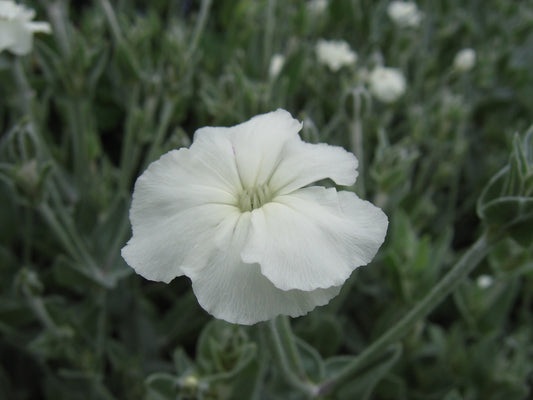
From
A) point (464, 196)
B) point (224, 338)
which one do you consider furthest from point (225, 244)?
point (464, 196)

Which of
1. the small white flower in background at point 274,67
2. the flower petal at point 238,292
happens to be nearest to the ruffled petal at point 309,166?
the flower petal at point 238,292

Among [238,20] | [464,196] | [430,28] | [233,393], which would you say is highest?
[430,28]

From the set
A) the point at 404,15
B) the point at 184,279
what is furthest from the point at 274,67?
the point at 184,279

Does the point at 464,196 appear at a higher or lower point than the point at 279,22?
lower

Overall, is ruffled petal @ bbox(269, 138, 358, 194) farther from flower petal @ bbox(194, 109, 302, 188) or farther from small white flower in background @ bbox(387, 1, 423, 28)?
small white flower in background @ bbox(387, 1, 423, 28)

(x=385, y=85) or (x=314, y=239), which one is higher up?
(x=385, y=85)

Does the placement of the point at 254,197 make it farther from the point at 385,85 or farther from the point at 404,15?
the point at 404,15

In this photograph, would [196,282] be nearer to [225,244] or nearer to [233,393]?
[225,244]
